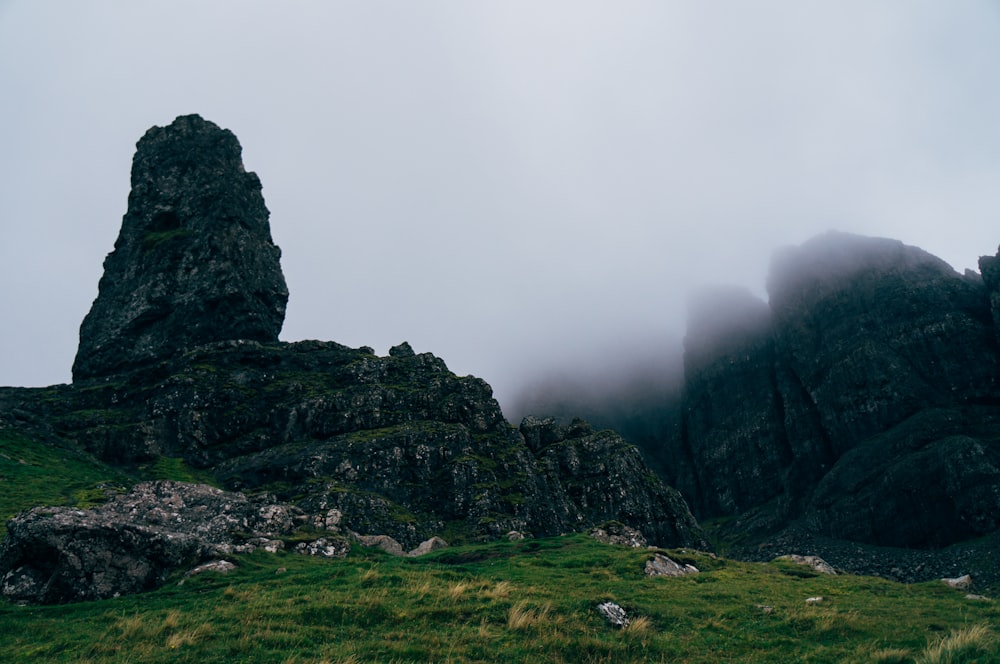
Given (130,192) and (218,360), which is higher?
(130,192)

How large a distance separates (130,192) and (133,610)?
11737 centimetres

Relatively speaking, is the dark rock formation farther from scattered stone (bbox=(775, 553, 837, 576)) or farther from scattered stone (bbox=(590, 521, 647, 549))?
scattered stone (bbox=(775, 553, 837, 576))

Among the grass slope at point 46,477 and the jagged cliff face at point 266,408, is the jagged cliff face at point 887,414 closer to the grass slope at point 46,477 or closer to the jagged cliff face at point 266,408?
the jagged cliff face at point 266,408

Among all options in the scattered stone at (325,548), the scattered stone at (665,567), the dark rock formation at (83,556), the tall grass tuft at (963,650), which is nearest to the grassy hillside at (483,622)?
the tall grass tuft at (963,650)

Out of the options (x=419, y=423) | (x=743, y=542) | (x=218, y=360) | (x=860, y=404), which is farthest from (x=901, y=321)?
(x=218, y=360)

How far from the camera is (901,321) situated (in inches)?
6599

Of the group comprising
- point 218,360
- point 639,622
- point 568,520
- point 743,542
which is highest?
point 218,360

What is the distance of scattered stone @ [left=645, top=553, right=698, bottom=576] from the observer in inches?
1503

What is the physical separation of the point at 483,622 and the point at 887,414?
564ft

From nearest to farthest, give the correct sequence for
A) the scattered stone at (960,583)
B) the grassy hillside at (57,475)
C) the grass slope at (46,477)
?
the scattered stone at (960,583) → the grass slope at (46,477) → the grassy hillside at (57,475)

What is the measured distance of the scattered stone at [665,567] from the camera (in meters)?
38.2

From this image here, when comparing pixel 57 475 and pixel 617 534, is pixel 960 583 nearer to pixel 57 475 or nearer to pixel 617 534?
pixel 617 534

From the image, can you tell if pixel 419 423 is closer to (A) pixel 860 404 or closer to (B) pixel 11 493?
(B) pixel 11 493

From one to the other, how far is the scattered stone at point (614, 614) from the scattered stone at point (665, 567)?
14.0 meters
